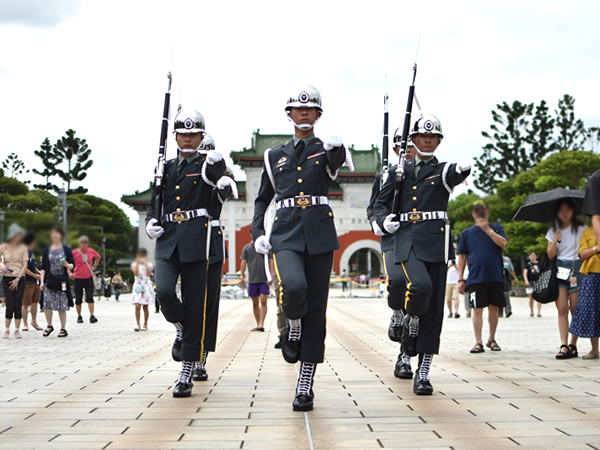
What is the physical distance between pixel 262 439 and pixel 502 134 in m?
61.5

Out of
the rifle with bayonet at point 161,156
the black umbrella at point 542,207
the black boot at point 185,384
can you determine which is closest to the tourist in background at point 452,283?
the black umbrella at point 542,207

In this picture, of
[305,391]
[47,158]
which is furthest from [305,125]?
[47,158]

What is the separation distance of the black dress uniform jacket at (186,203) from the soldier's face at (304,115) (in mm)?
708

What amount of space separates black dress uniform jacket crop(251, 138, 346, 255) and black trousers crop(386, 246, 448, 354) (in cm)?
86

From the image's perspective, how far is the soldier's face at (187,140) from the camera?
583 cm

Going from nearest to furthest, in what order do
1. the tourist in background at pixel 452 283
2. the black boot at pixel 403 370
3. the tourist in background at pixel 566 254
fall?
the black boot at pixel 403 370
the tourist in background at pixel 566 254
the tourist in background at pixel 452 283

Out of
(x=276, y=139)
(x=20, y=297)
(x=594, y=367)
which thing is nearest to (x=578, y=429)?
(x=594, y=367)

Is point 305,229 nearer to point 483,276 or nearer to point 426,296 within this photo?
point 426,296

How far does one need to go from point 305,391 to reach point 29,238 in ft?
11.4

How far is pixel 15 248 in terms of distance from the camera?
167 centimetres

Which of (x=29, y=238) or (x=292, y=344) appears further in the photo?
(x=292, y=344)

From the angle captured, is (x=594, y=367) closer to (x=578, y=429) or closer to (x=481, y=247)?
(x=481, y=247)

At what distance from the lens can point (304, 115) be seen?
5238mm

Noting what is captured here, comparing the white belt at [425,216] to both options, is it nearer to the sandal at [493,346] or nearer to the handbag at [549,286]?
the handbag at [549,286]
